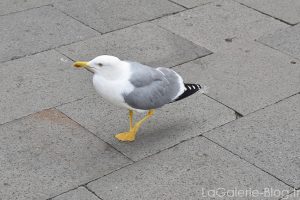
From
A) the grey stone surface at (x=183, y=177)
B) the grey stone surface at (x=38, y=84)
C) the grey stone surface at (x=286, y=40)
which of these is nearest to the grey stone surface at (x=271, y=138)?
the grey stone surface at (x=183, y=177)

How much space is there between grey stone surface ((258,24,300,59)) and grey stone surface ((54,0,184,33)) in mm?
1263

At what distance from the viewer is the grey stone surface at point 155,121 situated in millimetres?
5703

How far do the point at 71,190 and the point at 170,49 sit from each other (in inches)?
103

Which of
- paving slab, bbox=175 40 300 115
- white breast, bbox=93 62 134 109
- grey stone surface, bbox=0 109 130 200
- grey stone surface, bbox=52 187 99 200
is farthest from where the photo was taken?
paving slab, bbox=175 40 300 115

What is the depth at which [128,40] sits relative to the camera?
743 cm

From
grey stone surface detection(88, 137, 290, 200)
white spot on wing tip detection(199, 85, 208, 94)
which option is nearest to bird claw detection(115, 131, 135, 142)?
grey stone surface detection(88, 137, 290, 200)

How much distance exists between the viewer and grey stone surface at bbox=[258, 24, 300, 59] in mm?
7258

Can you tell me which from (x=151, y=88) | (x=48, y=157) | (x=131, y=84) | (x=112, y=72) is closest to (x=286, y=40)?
(x=151, y=88)

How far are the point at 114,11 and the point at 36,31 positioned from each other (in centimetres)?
103

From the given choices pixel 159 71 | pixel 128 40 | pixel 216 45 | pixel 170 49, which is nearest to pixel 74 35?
pixel 128 40

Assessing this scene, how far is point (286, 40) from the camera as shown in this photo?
24.4 feet

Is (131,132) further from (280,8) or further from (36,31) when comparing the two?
(280,8)

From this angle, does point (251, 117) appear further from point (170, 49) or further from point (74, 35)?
point (74, 35)

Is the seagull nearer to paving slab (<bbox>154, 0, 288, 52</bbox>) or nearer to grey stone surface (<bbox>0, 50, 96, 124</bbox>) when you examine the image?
grey stone surface (<bbox>0, 50, 96, 124</bbox>)
